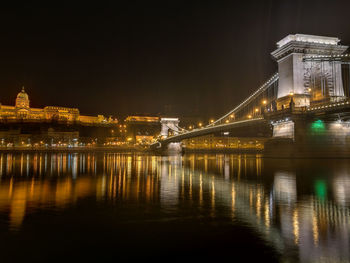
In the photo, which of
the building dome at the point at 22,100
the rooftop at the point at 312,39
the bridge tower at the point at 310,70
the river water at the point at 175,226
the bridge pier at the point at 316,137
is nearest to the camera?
the river water at the point at 175,226

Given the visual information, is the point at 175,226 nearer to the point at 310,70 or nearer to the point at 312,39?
the point at 310,70

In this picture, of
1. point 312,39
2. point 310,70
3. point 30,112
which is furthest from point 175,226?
point 30,112

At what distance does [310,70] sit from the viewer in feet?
128

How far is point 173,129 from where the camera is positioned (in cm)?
8975

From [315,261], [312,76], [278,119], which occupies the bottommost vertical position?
[315,261]

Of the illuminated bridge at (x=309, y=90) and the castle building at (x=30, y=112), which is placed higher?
the castle building at (x=30, y=112)

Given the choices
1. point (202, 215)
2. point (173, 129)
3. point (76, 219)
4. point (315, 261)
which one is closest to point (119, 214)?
point (76, 219)

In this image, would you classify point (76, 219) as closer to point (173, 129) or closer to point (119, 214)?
point (119, 214)

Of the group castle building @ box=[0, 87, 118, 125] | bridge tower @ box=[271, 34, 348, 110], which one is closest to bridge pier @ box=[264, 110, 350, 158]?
bridge tower @ box=[271, 34, 348, 110]

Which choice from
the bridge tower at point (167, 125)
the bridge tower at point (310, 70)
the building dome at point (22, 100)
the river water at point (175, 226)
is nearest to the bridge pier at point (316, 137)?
the bridge tower at point (310, 70)

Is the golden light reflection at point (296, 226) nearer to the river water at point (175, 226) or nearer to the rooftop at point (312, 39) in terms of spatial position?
the river water at point (175, 226)

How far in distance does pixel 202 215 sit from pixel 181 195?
A: 3.31 m

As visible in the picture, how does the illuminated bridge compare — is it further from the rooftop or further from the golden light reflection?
the golden light reflection

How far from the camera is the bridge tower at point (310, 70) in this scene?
38.0 m
